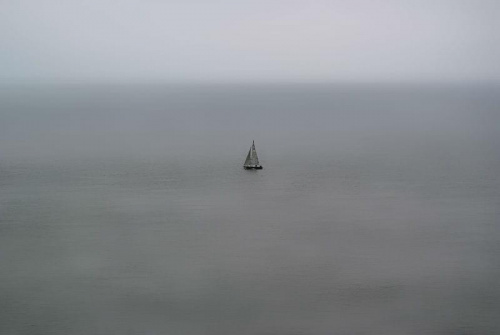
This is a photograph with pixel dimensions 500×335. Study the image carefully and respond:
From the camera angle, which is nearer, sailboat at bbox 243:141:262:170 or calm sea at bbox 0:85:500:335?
calm sea at bbox 0:85:500:335

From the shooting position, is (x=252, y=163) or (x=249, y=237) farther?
(x=252, y=163)

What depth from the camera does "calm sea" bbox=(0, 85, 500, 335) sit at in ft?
51.3

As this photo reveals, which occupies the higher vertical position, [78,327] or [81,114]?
[81,114]

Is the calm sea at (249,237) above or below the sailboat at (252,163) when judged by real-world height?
below

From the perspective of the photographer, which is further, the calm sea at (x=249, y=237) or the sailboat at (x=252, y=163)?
the sailboat at (x=252, y=163)

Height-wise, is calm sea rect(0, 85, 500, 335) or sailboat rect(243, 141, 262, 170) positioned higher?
sailboat rect(243, 141, 262, 170)

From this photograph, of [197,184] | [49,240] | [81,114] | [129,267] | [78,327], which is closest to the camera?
[78,327]

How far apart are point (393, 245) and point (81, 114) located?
4998cm

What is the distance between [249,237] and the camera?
71.7 ft

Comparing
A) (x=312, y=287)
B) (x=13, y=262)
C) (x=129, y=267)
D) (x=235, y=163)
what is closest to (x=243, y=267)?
(x=312, y=287)

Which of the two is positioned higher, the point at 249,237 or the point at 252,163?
the point at 252,163

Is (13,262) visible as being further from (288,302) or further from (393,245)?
(393,245)

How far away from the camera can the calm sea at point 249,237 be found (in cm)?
1562

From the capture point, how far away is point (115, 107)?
241 feet
